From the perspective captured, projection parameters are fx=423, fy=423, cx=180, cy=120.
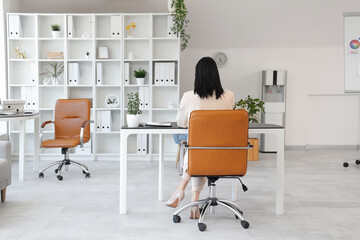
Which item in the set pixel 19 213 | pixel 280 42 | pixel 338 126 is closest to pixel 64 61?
pixel 19 213

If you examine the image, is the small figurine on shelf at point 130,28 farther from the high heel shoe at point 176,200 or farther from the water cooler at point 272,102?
the high heel shoe at point 176,200

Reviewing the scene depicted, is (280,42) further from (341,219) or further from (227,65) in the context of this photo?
(341,219)

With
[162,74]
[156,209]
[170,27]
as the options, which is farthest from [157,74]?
[156,209]

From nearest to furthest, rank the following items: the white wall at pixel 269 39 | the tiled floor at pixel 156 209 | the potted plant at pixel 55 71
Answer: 1. the tiled floor at pixel 156 209
2. the potted plant at pixel 55 71
3. the white wall at pixel 269 39

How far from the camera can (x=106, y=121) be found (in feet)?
21.5

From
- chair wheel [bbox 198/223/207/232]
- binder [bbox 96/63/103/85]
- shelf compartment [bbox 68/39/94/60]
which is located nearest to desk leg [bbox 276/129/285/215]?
chair wheel [bbox 198/223/207/232]

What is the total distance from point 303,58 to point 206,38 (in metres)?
1.81

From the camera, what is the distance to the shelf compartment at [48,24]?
6.62m

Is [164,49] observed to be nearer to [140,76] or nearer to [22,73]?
[140,76]

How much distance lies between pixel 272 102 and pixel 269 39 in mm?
1133

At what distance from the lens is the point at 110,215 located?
371cm

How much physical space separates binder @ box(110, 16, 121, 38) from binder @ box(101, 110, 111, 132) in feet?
3.90

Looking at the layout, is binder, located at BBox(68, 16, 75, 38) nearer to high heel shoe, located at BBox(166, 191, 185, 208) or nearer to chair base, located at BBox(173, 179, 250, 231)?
high heel shoe, located at BBox(166, 191, 185, 208)

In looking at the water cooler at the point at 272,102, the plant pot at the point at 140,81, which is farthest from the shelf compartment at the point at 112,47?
the water cooler at the point at 272,102
